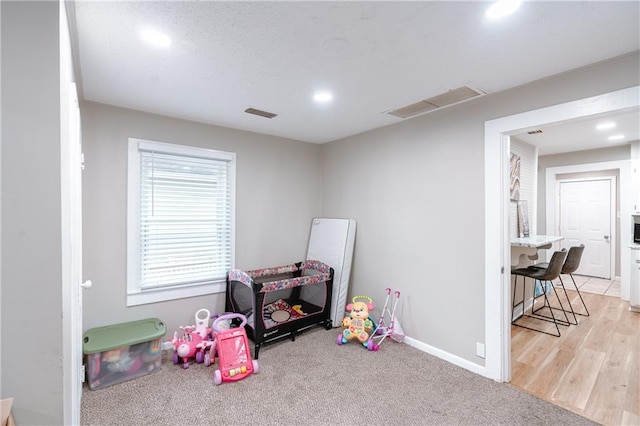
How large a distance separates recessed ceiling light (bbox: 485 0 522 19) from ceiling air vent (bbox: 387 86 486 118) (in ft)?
2.85

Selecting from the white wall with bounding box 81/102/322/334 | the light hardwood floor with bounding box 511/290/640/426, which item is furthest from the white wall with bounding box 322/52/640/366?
the white wall with bounding box 81/102/322/334

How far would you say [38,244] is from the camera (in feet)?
3.56

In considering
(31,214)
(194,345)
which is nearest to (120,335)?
(194,345)

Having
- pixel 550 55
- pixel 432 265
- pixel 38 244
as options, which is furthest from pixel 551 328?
pixel 38 244

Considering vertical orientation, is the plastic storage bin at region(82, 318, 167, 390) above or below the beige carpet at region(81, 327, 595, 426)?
above

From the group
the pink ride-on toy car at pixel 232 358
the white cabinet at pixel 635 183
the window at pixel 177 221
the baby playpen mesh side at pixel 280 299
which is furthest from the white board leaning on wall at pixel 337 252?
the white cabinet at pixel 635 183

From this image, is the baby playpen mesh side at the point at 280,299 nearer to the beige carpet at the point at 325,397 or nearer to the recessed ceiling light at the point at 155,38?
the beige carpet at the point at 325,397

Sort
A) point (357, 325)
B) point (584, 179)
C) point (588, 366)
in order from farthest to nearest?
point (584, 179) → point (357, 325) → point (588, 366)

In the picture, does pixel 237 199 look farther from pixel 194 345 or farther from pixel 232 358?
pixel 232 358

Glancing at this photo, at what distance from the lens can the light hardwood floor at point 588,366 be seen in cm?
214

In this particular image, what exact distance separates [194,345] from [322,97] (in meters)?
2.48

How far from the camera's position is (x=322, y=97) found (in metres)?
2.50

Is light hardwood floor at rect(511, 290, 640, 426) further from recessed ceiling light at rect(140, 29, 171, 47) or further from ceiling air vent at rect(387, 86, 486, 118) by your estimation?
recessed ceiling light at rect(140, 29, 171, 47)

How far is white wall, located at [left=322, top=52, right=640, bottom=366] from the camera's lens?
229 cm
